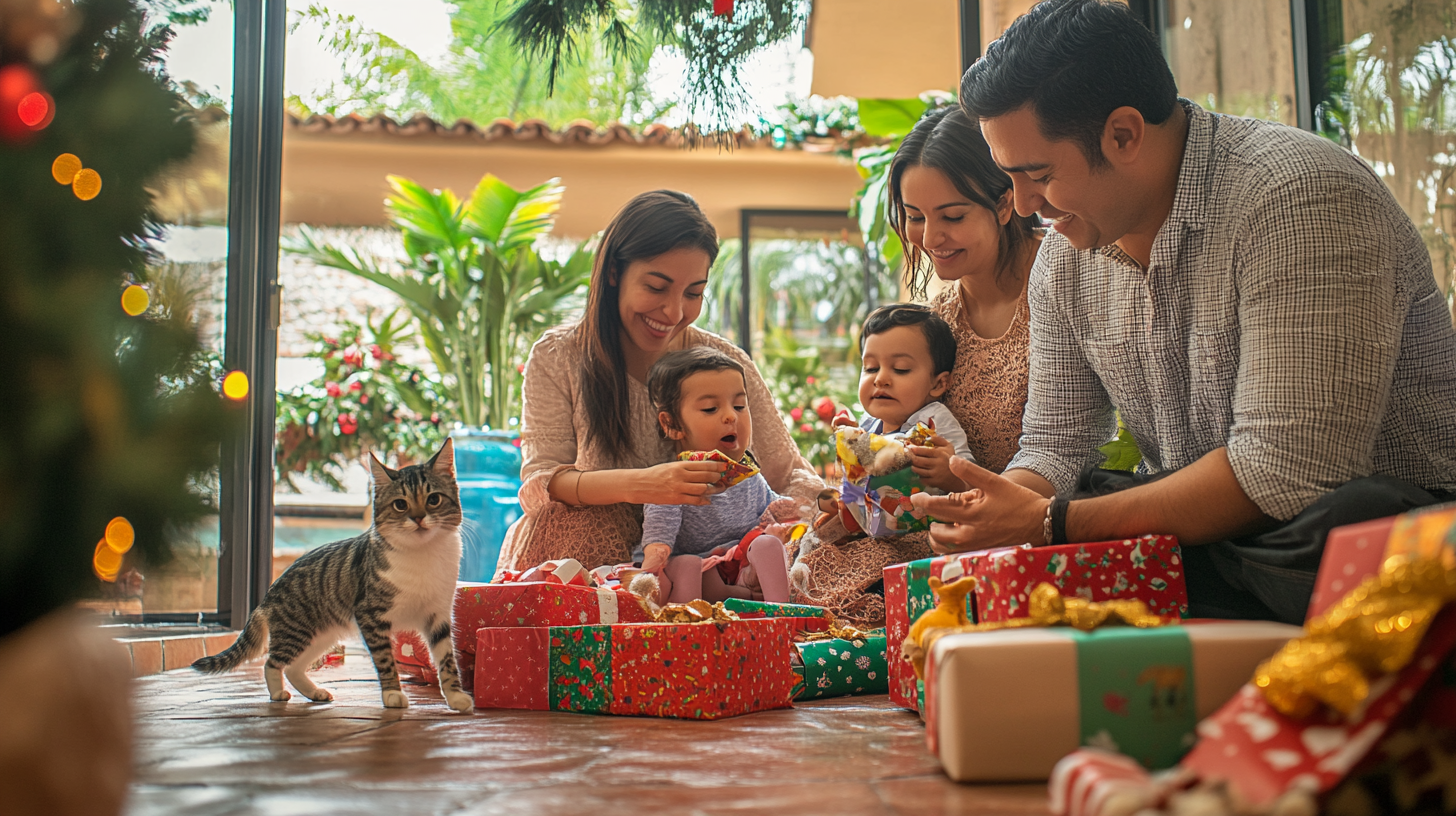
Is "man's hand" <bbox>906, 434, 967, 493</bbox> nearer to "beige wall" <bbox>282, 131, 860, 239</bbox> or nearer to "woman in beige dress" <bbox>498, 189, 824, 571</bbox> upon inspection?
"woman in beige dress" <bbox>498, 189, 824, 571</bbox>

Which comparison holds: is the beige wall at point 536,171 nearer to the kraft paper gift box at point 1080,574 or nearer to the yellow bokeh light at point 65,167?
the kraft paper gift box at point 1080,574

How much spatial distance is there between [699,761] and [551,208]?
15.5 ft

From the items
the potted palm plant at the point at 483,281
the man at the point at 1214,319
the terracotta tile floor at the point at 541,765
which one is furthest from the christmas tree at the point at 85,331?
the potted palm plant at the point at 483,281

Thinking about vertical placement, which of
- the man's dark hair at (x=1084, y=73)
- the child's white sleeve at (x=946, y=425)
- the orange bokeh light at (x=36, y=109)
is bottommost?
the child's white sleeve at (x=946, y=425)

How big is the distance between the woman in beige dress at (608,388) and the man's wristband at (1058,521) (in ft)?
4.42

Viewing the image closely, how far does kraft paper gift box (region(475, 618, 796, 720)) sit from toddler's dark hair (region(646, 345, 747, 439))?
91cm

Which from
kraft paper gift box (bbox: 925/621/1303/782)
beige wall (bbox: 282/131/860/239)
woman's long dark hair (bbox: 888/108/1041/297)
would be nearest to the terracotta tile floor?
kraft paper gift box (bbox: 925/621/1303/782)

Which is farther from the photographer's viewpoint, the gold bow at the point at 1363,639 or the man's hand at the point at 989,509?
the man's hand at the point at 989,509

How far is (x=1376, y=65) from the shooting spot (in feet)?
8.77

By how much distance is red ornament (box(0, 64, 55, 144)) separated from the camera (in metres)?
1.02

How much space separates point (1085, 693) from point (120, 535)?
1136mm

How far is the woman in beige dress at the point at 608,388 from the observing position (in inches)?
110

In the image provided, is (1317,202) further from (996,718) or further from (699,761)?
(699,761)

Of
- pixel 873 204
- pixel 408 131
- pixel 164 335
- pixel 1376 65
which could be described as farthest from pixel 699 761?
pixel 408 131
